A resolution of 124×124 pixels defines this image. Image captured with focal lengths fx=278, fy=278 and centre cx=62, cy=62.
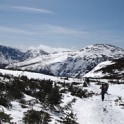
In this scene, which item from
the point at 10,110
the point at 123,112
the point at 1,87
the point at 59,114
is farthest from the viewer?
the point at 123,112

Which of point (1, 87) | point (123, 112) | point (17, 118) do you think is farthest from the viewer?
point (123, 112)

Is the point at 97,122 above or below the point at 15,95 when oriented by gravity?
below

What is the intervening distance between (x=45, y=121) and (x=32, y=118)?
746 millimetres

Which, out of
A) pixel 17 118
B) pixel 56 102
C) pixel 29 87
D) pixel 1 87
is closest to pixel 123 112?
pixel 56 102

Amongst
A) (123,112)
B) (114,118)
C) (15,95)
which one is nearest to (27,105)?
(15,95)

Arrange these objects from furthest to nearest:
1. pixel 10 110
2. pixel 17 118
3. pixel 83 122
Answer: pixel 83 122 < pixel 10 110 < pixel 17 118

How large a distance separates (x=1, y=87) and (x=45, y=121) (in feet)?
23.5

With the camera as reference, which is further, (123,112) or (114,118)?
(123,112)

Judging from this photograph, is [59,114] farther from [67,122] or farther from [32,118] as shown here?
[32,118]

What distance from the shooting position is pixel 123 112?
84.1 ft

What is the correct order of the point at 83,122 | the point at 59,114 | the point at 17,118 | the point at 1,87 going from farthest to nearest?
1. the point at 1,87
2. the point at 59,114
3. the point at 83,122
4. the point at 17,118

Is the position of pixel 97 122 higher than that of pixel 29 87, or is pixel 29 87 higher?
pixel 29 87

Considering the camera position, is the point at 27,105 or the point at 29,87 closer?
the point at 27,105

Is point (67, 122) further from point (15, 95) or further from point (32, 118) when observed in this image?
point (15, 95)
